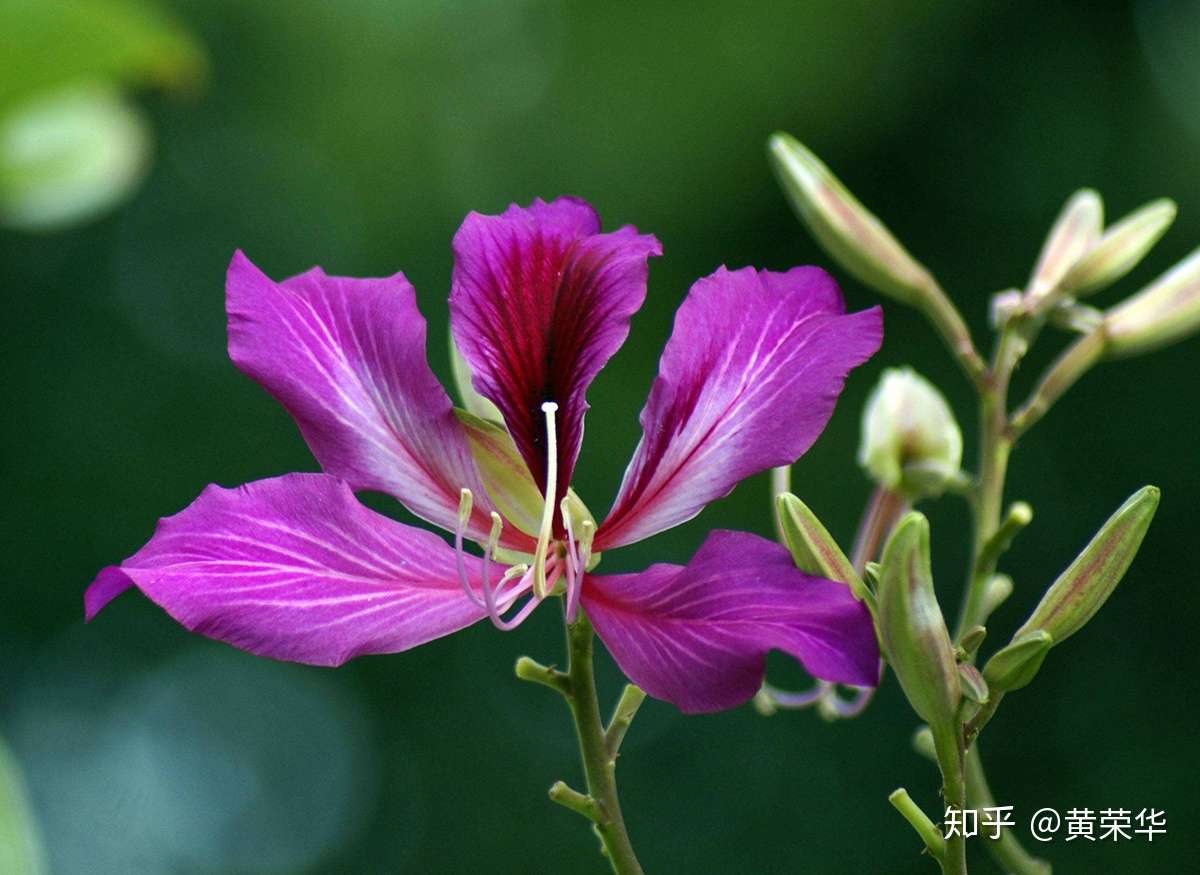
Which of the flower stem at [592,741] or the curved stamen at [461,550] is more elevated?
the curved stamen at [461,550]

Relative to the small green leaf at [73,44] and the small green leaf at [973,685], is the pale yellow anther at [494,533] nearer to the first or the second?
the small green leaf at [973,685]

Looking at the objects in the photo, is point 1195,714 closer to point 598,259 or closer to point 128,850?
point 128,850

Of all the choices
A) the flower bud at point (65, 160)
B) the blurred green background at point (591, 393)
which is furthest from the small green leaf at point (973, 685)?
the blurred green background at point (591, 393)

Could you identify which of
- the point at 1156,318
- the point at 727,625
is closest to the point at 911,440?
the point at 1156,318

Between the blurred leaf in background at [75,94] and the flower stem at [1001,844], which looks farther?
the blurred leaf in background at [75,94]

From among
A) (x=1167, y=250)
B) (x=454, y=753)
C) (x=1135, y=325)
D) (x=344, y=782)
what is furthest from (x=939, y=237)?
(x=1135, y=325)

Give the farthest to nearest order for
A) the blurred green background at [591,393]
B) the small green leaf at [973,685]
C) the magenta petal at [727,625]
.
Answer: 1. the blurred green background at [591,393]
2. the small green leaf at [973,685]
3. the magenta petal at [727,625]

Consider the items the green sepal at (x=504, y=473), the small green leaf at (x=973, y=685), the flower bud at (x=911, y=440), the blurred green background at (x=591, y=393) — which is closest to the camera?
the small green leaf at (x=973, y=685)

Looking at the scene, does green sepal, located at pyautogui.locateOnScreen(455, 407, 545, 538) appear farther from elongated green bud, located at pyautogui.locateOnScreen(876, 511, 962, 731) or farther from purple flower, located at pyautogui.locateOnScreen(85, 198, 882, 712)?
elongated green bud, located at pyautogui.locateOnScreen(876, 511, 962, 731)
